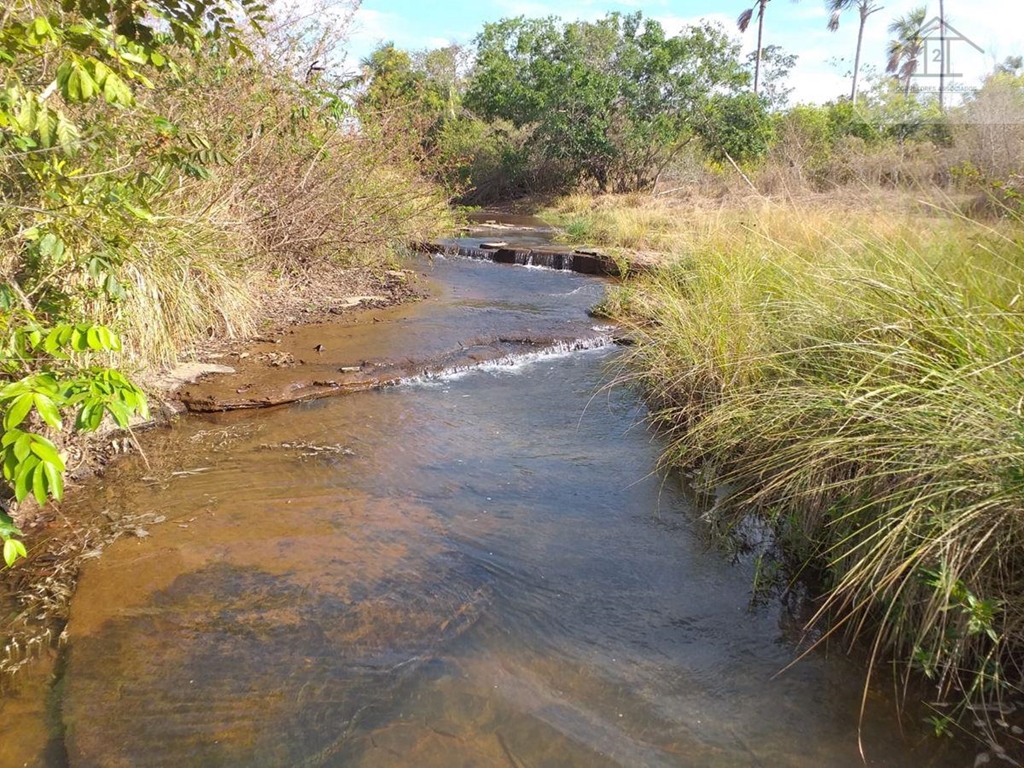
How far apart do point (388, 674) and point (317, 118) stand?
6.19 m

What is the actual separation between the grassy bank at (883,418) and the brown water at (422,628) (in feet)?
0.96

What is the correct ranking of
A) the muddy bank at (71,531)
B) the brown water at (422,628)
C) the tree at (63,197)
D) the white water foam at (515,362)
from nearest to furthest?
1. the tree at (63,197)
2. the brown water at (422,628)
3. the muddy bank at (71,531)
4. the white water foam at (515,362)

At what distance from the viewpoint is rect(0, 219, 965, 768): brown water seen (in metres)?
2.16

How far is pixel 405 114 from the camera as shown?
837cm

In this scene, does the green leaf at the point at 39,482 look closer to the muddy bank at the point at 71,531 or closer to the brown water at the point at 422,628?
the brown water at the point at 422,628

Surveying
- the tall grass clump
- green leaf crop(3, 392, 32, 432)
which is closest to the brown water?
the tall grass clump

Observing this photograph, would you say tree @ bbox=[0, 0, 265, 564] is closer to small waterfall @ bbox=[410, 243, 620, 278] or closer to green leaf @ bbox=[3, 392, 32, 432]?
green leaf @ bbox=[3, 392, 32, 432]

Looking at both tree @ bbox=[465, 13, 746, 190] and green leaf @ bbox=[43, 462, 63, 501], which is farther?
tree @ bbox=[465, 13, 746, 190]

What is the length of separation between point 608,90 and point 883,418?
65.8 ft

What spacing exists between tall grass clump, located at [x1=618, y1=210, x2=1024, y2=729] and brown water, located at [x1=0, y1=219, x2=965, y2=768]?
27cm

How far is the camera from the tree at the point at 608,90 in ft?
→ 67.3

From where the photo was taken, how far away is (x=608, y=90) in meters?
20.7

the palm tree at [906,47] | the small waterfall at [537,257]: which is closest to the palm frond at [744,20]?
the palm tree at [906,47]

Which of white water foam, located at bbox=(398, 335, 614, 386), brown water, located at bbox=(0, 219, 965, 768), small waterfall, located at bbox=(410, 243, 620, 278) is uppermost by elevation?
small waterfall, located at bbox=(410, 243, 620, 278)
